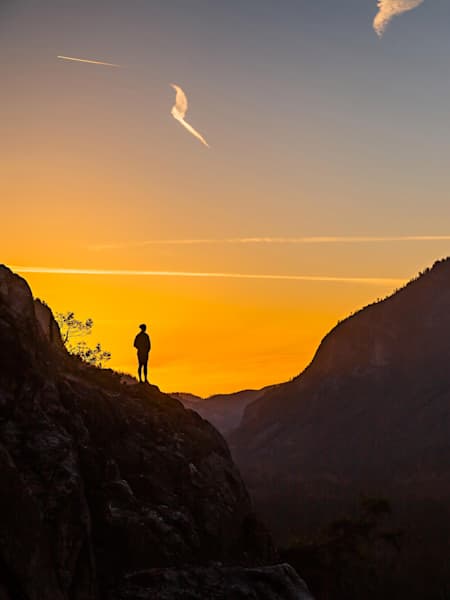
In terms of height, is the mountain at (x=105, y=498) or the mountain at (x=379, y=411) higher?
the mountain at (x=379, y=411)

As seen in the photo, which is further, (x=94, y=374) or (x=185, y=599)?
(x=94, y=374)

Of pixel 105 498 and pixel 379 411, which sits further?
pixel 379 411

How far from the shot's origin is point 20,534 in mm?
19188

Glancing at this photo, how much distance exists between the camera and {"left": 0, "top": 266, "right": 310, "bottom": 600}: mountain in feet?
66.5

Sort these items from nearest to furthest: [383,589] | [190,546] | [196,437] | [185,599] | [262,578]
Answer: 1. [185,599]
2. [262,578]
3. [190,546]
4. [196,437]
5. [383,589]

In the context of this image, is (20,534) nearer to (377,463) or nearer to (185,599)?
(185,599)

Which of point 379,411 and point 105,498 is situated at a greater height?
point 379,411

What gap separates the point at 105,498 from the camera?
25500 mm

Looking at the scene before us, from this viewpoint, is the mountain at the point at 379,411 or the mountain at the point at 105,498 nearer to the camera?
the mountain at the point at 105,498

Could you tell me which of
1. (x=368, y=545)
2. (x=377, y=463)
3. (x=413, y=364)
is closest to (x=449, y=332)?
(x=413, y=364)

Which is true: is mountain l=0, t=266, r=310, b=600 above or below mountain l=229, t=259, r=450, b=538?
below

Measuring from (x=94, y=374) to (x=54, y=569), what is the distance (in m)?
16.4

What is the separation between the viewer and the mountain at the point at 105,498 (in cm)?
2027

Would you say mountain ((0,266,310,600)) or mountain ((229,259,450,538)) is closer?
mountain ((0,266,310,600))
